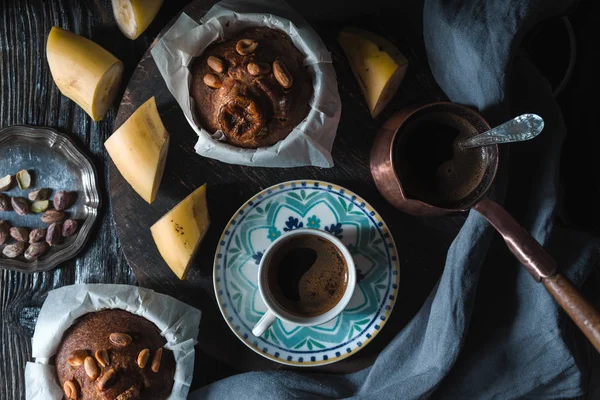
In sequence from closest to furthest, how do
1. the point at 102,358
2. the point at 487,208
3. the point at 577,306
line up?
the point at 577,306 → the point at 487,208 → the point at 102,358

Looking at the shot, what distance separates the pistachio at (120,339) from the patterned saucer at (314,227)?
26 cm

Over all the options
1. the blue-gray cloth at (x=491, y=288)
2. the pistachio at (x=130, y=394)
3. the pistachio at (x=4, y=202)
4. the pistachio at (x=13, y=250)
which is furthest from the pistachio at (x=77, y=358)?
the pistachio at (x=4, y=202)

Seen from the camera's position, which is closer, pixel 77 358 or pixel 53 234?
pixel 77 358

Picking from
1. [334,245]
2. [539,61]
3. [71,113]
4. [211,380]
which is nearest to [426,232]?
[334,245]

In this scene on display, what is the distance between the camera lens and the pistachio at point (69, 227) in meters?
1.78

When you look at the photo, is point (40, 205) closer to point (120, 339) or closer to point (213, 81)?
point (120, 339)

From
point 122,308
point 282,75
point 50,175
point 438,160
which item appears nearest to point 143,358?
point 122,308

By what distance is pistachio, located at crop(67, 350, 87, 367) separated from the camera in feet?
4.91

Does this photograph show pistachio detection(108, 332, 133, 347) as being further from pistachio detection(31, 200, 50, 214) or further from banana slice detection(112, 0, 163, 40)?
banana slice detection(112, 0, 163, 40)

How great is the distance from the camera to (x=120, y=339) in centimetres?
150

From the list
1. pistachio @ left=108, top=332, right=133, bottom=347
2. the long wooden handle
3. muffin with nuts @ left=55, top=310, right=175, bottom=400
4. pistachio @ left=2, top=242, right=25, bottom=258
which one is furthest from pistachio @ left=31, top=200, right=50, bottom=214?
the long wooden handle

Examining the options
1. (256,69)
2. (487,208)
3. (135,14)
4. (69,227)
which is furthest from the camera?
(69,227)

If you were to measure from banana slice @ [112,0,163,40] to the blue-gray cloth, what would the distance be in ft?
2.57

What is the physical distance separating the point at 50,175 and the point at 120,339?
646 mm
